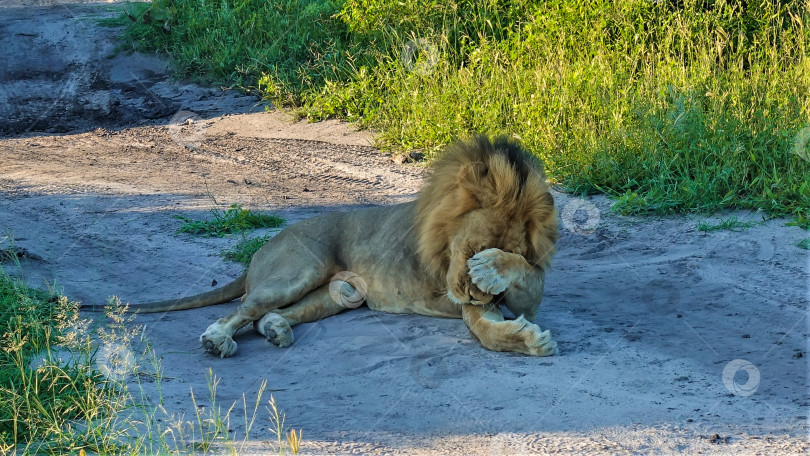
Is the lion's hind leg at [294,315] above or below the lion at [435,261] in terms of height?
below

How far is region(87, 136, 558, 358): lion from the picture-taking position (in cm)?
397

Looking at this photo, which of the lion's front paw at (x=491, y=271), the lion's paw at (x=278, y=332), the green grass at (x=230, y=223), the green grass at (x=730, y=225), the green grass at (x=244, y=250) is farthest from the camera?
the green grass at (x=230, y=223)

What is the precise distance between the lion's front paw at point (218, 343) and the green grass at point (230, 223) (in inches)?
86.0

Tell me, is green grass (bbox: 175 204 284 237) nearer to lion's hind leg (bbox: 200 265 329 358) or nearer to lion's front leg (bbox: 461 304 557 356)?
lion's hind leg (bbox: 200 265 329 358)

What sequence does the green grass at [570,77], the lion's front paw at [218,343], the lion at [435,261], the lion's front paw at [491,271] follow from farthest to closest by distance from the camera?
1. the green grass at [570,77]
2. the lion's front paw at [218,343]
3. the lion at [435,261]
4. the lion's front paw at [491,271]

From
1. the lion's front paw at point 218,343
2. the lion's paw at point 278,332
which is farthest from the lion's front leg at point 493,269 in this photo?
the lion's front paw at point 218,343

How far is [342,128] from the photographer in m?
9.32

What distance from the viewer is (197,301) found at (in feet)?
16.1

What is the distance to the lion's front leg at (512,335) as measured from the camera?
12.8 feet

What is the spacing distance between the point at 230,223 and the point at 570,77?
313cm

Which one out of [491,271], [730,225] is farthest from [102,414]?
[730,225]

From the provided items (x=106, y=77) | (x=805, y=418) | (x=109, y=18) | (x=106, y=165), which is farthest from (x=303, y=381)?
(x=109, y=18)

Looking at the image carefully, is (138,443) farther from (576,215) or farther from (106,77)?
(106,77)

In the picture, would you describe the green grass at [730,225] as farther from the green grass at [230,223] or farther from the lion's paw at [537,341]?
the green grass at [230,223]
